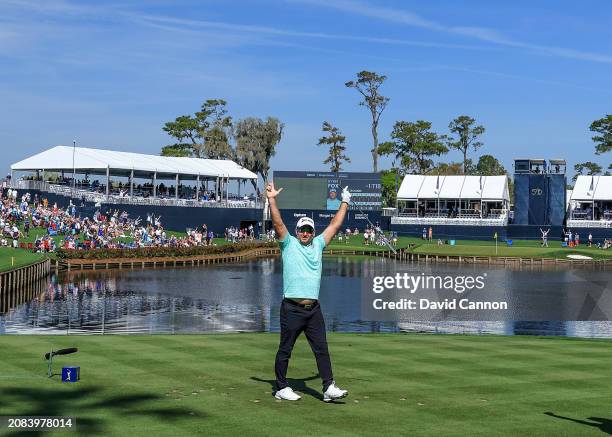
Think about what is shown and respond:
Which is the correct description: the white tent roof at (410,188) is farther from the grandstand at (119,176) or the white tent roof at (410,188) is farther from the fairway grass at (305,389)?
the fairway grass at (305,389)

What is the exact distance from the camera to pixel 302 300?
12344mm

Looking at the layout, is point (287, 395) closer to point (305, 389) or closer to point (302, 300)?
point (305, 389)

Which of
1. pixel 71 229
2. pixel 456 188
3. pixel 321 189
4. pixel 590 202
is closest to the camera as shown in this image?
pixel 71 229

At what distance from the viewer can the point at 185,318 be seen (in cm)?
4000

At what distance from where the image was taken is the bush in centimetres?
7044

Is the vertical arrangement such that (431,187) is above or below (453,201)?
above

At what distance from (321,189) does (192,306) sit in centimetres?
6677

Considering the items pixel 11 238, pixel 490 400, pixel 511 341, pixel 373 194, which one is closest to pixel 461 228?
pixel 373 194

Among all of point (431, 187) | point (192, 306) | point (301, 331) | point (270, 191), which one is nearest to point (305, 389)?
point (301, 331)

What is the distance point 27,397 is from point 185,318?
91.5 feet

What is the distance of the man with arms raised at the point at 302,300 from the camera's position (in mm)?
12352

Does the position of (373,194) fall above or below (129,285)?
above

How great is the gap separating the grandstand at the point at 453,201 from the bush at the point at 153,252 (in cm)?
2853

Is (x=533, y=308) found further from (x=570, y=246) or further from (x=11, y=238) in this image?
(x=570, y=246)
